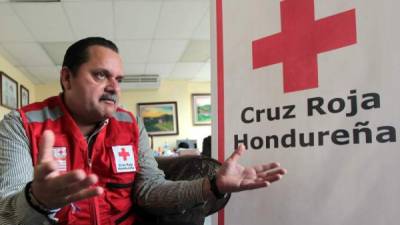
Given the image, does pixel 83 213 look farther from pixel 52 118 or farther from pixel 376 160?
pixel 376 160

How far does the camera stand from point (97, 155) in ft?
3.64

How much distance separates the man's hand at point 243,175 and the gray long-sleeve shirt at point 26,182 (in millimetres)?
144

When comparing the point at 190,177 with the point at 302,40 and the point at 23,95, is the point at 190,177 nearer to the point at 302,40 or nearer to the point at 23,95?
the point at 302,40

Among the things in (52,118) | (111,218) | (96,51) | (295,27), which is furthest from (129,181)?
(295,27)

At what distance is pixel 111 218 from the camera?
1109 millimetres

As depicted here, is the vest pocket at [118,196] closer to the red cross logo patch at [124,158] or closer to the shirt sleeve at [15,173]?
the red cross logo patch at [124,158]

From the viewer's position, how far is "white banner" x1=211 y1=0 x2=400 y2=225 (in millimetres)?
780

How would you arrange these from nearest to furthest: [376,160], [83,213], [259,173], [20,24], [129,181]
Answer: [376,160] → [259,173] → [83,213] → [129,181] → [20,24]

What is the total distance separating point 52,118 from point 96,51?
0.79ft

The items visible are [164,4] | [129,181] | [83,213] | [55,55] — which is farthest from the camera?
[55,55]

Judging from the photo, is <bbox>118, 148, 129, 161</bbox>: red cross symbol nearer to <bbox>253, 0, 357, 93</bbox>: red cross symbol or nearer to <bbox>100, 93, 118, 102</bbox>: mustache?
<bbox>100, 93, 118, 102</bbox>: mustache

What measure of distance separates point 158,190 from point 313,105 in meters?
0.55

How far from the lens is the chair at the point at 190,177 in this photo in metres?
1.10

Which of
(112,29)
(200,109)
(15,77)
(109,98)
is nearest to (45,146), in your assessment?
(109,98)
